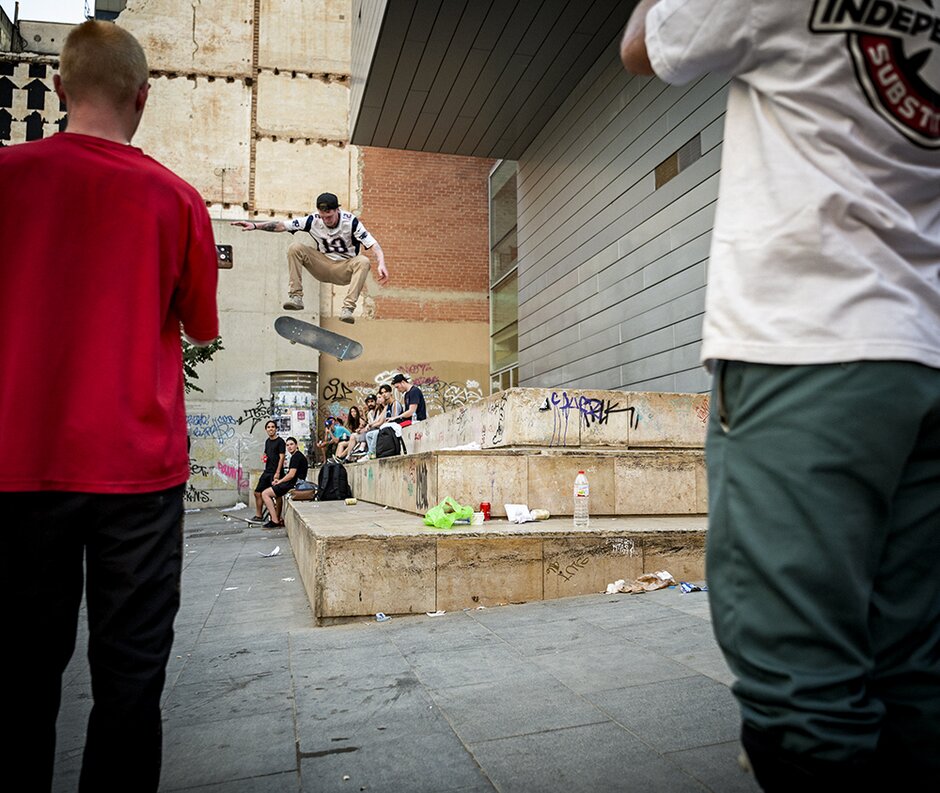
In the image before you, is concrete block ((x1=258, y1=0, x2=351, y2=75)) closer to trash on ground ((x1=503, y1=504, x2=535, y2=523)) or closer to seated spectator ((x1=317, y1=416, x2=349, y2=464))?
seated spectator ((x1=317, y1=416, x2=349, y2=464))

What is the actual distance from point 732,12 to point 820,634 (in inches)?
40.4

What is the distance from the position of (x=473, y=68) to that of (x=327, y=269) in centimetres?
376

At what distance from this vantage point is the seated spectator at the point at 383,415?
1219cm

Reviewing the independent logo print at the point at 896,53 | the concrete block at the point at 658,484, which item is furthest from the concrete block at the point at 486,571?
the independent logo print at the point at 896,53

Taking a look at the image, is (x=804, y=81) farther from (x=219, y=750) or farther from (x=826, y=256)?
(x=219, y=750)

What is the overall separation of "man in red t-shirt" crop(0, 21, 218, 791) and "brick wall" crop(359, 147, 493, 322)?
64.2ft

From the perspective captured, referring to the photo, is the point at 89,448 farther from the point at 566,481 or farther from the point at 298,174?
the point at 298,174

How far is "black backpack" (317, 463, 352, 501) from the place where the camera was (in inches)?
446

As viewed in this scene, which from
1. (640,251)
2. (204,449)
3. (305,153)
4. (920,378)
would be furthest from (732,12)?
(305,153)

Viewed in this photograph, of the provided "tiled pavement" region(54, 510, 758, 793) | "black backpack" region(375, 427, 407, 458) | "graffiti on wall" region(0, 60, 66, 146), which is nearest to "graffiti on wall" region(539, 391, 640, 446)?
"tiled pavement" region(54, 510, 758, 793)

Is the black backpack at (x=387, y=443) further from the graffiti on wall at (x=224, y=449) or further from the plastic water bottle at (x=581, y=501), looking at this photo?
the graffiti on wall at (x=224, y=449)

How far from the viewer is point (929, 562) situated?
1.17 metres

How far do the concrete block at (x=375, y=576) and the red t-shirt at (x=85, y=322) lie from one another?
2786mm

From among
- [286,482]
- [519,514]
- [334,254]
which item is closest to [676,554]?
[519,514]
